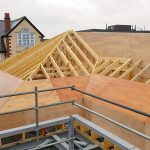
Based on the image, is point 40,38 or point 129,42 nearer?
point 129,42

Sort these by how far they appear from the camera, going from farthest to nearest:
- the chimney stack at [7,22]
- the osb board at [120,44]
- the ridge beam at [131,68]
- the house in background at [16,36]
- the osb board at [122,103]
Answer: the house in background at [16,36], the chimney stack at [7,22], the osb board at [120,44], the ridge beam at [131,68], the osb board at [122,103]

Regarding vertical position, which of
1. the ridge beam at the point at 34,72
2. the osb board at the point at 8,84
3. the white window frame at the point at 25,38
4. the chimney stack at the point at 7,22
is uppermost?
Result: the chimney stack at the point at 7,22

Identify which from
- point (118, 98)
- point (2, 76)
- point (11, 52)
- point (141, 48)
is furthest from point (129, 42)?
point (11, 52)

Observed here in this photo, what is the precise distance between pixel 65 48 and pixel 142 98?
210 inches

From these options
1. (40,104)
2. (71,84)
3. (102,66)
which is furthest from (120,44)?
(40,104)

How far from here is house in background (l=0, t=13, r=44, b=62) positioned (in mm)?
29281

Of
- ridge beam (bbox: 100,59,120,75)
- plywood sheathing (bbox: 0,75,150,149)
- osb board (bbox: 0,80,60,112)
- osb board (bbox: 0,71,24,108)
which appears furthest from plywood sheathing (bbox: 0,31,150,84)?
plywood sheathing (bbox: 0,75,150,149)

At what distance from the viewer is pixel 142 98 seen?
20.4 ft

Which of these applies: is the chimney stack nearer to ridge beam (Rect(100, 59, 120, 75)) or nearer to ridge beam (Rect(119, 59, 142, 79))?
ridge beam (Rect(100, 59, 120, 75))

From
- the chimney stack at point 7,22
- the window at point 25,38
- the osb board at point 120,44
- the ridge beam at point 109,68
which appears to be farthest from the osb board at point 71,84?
the window at point 25,38

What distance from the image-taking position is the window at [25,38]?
98.9 ft

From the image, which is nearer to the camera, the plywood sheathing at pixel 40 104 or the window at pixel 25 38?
the plywood sheathing at pixel 40 104

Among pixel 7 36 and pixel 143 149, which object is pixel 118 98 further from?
pixel 7 36

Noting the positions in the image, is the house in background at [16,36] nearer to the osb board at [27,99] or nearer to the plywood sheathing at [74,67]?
the plywood sheathing at [74,67]
